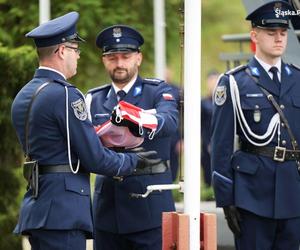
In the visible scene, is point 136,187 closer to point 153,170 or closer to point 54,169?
point 153,170

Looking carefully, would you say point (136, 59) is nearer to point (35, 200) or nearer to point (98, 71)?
point (35, 200)

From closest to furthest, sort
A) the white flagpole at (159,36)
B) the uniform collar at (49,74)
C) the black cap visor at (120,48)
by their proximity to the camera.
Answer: the uniform collar at (49,74)
the black cap visor at (120,48)
the white flagpole at (159,36)

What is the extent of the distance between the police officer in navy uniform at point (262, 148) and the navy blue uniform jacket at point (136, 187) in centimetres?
34

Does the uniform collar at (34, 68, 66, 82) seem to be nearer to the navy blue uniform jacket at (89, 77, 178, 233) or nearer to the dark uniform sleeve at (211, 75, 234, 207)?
the navy blue uniform jacket at (89, 77, 178, 233)

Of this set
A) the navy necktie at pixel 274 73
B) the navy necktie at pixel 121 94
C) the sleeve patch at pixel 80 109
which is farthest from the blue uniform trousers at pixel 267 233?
Answer: the sleeve patch at pixel 80 109

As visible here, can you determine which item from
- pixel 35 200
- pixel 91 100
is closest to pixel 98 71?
pixel 91 100

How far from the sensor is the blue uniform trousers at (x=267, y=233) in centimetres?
699

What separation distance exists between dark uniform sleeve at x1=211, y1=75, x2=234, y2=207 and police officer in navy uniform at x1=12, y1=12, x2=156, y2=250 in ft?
3.08

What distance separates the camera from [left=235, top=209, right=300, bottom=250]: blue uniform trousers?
6988 mm

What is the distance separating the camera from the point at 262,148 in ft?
23.0

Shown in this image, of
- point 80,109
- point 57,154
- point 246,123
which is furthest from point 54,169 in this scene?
point 246,123

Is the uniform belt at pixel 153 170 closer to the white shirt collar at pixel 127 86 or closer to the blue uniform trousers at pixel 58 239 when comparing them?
the white shirt collar at pixel 127 86

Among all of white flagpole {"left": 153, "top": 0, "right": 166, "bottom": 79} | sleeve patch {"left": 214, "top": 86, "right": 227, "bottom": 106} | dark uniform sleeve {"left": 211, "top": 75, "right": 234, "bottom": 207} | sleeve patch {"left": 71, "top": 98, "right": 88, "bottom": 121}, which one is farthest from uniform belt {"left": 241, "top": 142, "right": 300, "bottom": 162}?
white flagpole {"left": 153, "top": 0, "right": 166, "bottom": 79}

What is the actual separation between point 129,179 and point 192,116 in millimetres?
1302
